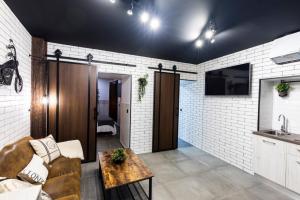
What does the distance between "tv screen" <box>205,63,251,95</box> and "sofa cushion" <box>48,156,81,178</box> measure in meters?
3.32

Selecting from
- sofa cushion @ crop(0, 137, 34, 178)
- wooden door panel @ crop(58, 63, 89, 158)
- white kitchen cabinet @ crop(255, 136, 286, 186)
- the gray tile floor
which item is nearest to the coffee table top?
the gray tile floor

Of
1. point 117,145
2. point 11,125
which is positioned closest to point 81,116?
point 11,125

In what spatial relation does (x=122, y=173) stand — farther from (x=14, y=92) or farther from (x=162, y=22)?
(x=162, y=22)

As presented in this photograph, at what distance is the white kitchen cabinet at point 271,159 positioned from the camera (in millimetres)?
2387

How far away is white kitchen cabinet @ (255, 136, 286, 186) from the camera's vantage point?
239 cm

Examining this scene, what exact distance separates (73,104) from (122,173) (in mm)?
1905

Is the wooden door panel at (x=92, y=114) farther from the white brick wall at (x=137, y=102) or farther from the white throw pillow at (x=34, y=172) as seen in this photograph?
the white throw pillow at (x=34, y=172)

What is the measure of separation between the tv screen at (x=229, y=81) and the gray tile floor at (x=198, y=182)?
5.41 feet

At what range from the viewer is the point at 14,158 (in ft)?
5.32

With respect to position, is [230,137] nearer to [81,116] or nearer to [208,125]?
[208,125]

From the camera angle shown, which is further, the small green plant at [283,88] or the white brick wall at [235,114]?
the white brick wall at [235,114]

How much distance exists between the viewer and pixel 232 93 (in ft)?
11.1

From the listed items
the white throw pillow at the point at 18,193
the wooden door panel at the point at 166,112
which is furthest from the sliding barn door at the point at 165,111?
the white throw pillow at the point at 18,193

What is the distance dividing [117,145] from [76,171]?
7.86ft
